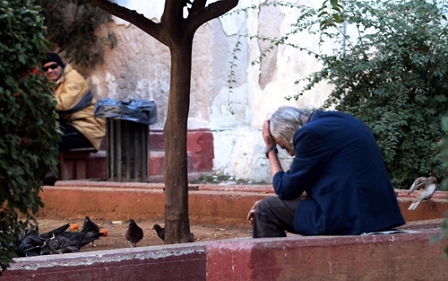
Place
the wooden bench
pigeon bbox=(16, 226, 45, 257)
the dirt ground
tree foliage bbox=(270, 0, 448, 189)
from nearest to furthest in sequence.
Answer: pigeon bbox=(16, 226, 45, 257) → the dirt ground → tree foliage bbox=(270, 0, 448, 189) → the wooden bench

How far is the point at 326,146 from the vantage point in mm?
3723

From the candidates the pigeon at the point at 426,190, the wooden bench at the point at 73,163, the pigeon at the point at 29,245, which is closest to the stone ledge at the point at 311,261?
the pigeon at the point at 29,245

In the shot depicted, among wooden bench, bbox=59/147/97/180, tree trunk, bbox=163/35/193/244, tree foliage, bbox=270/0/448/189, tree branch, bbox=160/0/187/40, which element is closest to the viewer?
tree branch, bbox=160/0/187/40

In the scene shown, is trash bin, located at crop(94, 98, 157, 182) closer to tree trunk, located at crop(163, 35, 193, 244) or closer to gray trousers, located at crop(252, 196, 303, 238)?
tree trunk, located at crop(163, 35, 193, 244)

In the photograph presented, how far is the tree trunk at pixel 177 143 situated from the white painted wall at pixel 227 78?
152 inches

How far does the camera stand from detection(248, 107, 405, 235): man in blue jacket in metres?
3.64

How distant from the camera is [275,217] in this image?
413 cm

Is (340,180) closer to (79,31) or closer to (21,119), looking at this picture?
A: (21,119)

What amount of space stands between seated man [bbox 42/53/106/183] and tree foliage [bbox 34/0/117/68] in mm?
1209

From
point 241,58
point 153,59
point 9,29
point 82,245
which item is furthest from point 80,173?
point 9,29

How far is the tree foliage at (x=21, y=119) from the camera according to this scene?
3359 millimetres

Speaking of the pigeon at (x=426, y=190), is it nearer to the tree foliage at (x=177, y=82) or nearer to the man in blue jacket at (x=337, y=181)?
the man in blue jacket at (x=337, y=181)

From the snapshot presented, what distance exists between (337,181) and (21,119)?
1.62 m

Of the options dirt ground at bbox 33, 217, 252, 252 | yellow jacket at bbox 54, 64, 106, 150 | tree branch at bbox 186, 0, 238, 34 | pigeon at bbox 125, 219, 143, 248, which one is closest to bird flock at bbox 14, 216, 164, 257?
pigeon at bbox 125, 219, 143, 248
